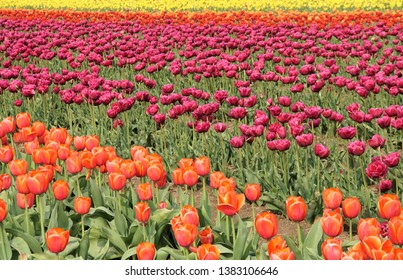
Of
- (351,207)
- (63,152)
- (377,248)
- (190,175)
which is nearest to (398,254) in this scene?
(377,248)

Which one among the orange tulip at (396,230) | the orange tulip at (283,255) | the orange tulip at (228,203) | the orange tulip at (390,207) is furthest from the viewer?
the orange tulip at (228,203)

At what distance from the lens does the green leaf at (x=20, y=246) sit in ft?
10.8

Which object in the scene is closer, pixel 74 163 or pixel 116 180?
pixel 116 180

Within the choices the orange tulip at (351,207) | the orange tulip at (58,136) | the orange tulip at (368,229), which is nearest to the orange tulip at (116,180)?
the orange tulip at (58,136)

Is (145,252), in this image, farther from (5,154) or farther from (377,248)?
(5,154)

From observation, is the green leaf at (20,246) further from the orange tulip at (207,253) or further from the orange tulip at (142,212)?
the orange tulip at (207,253)

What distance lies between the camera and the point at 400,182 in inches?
187

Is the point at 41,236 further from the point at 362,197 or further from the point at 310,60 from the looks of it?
the point at 310,60

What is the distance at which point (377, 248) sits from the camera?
7.63ft

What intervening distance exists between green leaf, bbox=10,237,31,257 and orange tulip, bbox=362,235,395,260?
1831 millimetres

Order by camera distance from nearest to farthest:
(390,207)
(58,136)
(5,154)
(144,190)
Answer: (390,207), (144,190), (5,154), (58,136)

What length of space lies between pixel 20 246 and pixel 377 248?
1947 millimetres

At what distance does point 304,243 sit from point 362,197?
154cm

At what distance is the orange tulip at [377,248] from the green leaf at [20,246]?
1.83 metres
